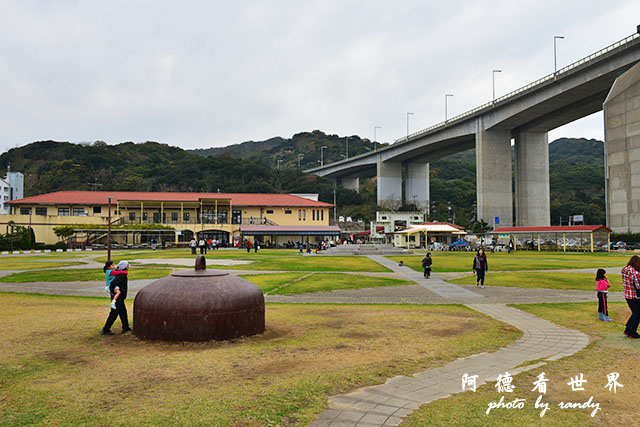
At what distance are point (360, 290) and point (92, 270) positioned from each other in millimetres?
17900

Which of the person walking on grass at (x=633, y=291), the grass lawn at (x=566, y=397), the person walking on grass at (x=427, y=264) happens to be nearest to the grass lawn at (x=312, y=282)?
the person walking on grass at (x=427, y=264)

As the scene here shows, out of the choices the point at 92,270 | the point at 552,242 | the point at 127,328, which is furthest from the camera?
the point at 552,242

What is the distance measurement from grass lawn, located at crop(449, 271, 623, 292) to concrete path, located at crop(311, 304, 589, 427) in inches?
423

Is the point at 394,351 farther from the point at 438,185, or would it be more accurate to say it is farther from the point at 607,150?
the point at 438,185

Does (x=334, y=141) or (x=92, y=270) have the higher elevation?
(x=334, y=141)

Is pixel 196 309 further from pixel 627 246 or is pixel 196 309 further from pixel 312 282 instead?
pixel 627 246

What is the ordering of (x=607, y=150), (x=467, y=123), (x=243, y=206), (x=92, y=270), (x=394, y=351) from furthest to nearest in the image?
(x=467, y=123), (x=243, y=206), (x=607, y=150), (x=92, y=270), (x=394, y=351)

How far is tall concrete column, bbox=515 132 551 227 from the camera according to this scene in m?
86.3

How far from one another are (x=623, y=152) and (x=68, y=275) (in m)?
66.6

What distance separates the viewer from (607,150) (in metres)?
62.0

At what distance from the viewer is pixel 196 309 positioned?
369 inches

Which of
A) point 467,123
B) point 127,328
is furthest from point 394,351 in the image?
point 467,123

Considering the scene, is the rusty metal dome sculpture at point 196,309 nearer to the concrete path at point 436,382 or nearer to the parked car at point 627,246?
the concrete path at point 436,382

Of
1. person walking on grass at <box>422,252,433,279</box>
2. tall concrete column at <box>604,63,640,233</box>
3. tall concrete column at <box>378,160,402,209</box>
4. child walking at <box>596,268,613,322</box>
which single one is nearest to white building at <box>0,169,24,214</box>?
tall concrete column at <box>378,160,402,209</box>
